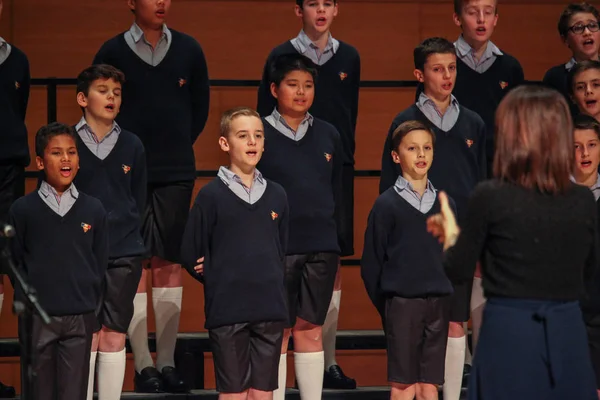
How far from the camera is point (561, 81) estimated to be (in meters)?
5.39

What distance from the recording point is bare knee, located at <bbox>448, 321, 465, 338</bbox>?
186 inches

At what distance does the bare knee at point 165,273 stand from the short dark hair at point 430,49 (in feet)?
4.67

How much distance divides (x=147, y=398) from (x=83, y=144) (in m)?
1.10

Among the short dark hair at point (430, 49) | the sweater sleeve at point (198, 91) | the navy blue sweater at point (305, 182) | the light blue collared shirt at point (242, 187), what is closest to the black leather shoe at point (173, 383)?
the navy blue sweater at point (305, 182)

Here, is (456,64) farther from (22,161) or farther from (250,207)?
(22,161)

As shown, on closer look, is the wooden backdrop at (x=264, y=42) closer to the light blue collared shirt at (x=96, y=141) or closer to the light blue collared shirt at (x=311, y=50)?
the light blue collared shirt at (x=311, y=50)

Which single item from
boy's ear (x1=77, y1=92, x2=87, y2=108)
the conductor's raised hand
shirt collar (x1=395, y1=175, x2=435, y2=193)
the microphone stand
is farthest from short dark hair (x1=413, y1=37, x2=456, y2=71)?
the conductor's raised hand

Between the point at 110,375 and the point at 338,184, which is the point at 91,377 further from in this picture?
the point at 338,184

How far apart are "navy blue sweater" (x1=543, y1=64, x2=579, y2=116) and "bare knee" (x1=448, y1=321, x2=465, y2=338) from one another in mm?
1269

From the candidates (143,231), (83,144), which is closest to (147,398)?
(143,231)

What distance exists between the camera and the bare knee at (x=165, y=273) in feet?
16.2

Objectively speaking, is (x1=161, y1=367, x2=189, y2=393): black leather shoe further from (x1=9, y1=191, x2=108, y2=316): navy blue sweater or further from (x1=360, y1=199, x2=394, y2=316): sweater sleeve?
(x1=360, y1=199, x2=394, y2=316): sweater sleeve

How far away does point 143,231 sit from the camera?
4.91 metres

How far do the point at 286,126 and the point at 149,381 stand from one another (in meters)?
1.24
